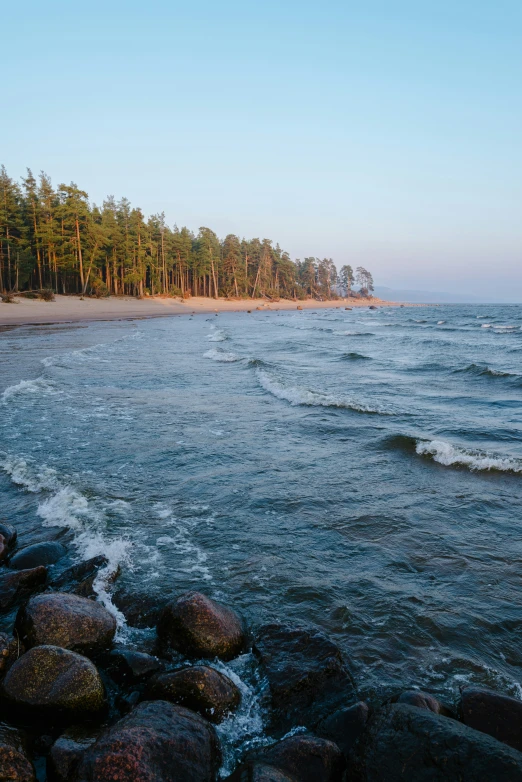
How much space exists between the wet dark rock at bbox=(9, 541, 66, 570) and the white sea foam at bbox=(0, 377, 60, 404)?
30.0 ft

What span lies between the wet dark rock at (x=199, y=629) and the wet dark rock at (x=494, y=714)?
1.96 meters

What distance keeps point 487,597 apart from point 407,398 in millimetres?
10866

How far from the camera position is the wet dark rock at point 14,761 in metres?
2.95

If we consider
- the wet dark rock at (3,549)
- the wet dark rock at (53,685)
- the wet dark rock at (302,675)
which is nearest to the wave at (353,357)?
the wet dark rock at (3,549)

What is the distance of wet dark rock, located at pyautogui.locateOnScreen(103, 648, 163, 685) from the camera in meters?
4.08

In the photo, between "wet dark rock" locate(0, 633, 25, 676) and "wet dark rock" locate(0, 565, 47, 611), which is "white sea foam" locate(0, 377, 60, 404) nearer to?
"wet dark rock" locate(0, 565, 47, 611)

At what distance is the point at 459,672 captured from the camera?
13.9ft

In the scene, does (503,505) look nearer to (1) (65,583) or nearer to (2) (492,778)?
(2) (492,778)

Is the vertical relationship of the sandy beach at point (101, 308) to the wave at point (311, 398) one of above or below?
above

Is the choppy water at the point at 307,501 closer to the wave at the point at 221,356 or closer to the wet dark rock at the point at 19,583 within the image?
the wet dark rock at the point at 19,583

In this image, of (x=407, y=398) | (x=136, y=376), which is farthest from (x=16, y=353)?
(x=407, y=398)

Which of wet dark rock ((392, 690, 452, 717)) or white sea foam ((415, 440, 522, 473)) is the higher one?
white sea foam ((415, 440, 522, 473))

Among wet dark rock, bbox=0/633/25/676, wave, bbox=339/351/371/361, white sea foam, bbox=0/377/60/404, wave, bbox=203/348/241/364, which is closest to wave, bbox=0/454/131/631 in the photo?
wet dark rock, bbox=0/633/25/676

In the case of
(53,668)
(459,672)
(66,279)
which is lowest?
(459,672)
